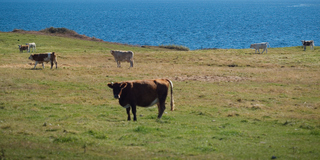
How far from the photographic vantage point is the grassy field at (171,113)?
1215 centimetres

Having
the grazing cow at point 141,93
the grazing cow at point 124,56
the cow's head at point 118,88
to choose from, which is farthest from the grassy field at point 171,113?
the grazing cow at point 124,56

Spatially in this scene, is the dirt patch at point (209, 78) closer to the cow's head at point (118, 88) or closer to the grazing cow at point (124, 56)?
the grazing cow at point (124, 56)

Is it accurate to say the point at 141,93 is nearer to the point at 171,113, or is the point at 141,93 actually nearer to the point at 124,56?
the point at 171,113

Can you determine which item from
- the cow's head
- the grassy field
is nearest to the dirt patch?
the grassy field

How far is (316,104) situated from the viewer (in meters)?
21.4

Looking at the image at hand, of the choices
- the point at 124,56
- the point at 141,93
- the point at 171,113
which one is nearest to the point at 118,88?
the point at 141,93

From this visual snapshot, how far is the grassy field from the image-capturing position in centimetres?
1215

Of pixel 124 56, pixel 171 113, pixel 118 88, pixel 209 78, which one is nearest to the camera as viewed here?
pixel 118 88

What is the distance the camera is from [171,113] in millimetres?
18703

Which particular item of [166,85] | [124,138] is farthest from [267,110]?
[124,138]

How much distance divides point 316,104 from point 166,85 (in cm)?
929

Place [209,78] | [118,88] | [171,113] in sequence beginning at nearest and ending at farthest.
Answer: [118,88], [171,113], [209,78]

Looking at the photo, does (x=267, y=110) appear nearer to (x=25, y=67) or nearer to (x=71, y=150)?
(x=71, y=150)

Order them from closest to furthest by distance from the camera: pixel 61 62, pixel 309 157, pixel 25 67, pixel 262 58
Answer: pixel 309 157, pixel 25 67, pixel 61 62, pixel 262 58
